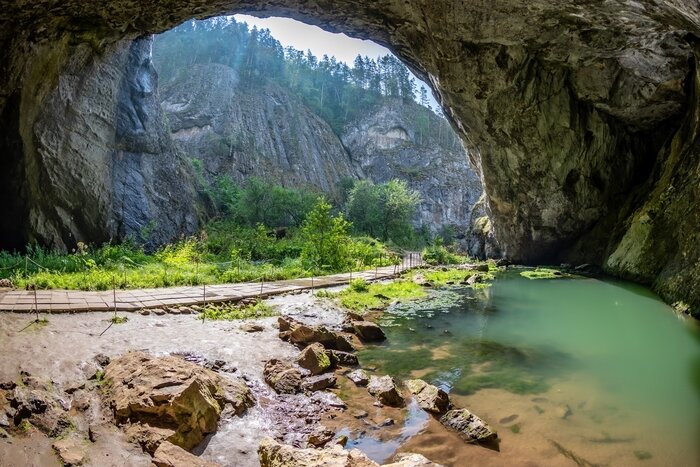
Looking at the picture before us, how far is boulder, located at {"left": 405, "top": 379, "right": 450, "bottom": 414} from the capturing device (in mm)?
5699

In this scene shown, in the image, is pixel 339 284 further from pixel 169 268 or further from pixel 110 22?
pixel 110 22

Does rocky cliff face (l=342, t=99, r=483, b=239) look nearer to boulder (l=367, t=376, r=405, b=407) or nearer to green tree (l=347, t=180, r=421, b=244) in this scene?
green tree (l=347, t=180, r=421, b=244)

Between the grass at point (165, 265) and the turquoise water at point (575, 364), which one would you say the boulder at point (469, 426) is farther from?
the grass at point (165, 265)

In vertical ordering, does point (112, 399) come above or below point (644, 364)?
above

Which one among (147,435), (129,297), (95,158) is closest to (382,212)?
(95,158)

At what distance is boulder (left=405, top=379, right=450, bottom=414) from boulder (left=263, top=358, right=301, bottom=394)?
5.74 feet

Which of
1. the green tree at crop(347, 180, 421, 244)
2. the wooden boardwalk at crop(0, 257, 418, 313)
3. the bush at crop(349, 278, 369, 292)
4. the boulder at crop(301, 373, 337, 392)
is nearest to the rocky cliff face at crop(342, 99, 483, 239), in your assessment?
the green tree at crop(347, 180, 421, 244)

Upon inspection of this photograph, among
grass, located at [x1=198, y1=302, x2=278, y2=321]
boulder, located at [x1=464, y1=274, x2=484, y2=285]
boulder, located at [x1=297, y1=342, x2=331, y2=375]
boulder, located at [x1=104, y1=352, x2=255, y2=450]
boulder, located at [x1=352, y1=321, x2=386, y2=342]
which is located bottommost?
boulder, located at [x1=464, y1=274, x2=484, y2=285]

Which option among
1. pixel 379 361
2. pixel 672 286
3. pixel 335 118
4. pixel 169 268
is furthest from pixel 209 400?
pixel 335 118

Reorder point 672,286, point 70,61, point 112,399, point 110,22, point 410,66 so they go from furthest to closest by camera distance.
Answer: point 410,66, point 70,61, point 110,22, point 672,286, point 112,399

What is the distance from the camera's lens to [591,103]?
22484 millimetres

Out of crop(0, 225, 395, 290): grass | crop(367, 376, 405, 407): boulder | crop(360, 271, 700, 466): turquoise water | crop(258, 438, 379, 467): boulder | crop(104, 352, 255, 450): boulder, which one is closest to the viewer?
crop(258, 438, 379, 467): boulder

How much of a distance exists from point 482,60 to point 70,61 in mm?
17745

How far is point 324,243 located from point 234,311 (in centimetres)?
1060
